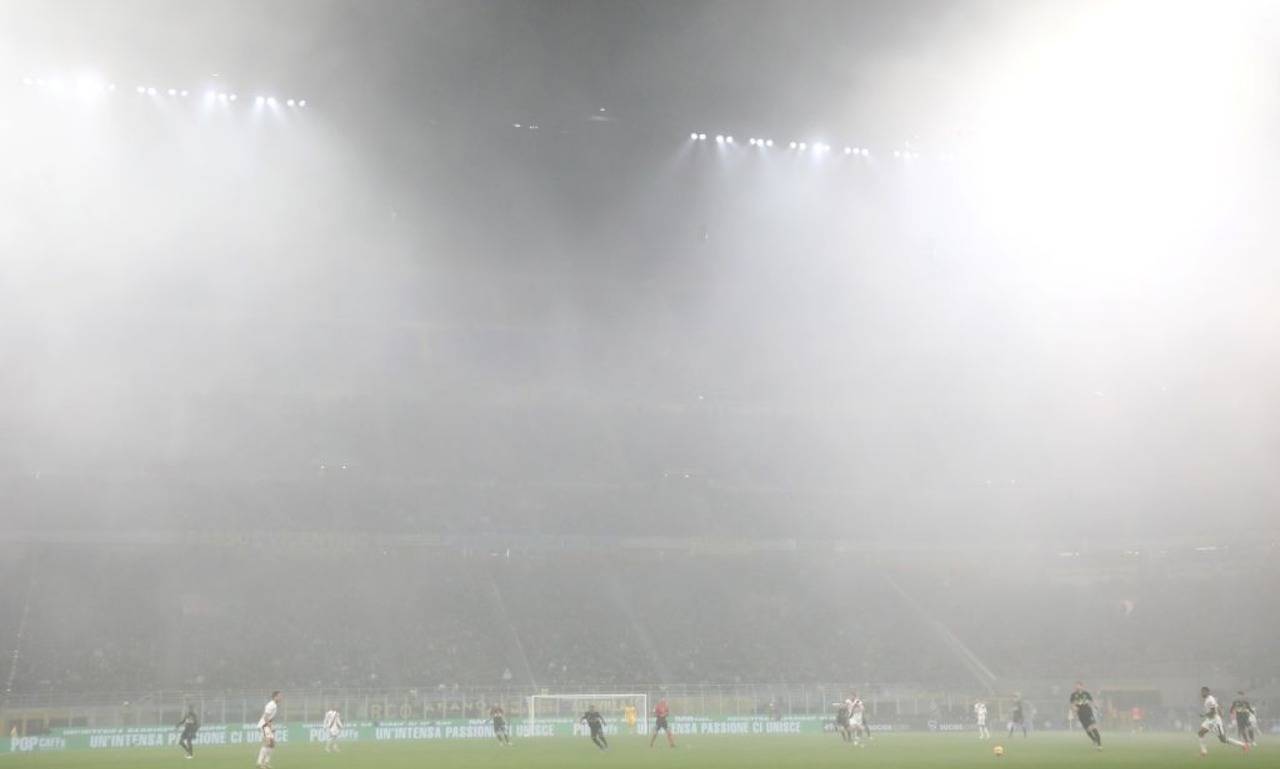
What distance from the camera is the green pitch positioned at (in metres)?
22.5

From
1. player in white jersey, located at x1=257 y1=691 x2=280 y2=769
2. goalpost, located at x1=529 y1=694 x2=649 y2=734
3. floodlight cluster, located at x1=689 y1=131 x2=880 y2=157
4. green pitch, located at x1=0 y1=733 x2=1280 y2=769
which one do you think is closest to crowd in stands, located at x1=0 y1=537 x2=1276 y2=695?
A: goalpost, located at x1=529 y1=694 x2=649 y2=734

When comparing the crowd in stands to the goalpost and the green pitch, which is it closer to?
the goalpost

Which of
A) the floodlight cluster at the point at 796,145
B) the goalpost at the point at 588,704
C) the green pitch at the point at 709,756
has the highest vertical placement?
the floodlight cluster at the point at 796,145

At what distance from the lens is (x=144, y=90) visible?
138ft

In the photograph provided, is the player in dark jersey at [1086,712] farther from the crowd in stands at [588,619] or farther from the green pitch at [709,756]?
the crowd in stands at [588,619]

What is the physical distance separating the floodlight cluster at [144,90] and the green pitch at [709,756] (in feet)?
73.1

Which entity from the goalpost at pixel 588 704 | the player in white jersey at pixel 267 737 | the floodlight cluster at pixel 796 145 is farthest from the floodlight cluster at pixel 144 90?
the player in white jersey at pixel 267 737

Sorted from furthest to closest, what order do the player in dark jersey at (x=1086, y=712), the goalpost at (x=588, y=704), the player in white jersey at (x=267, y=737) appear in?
the goalpost at (x=588, y=704) → the player in dark jersey at (x=1086, y=712) → the player in white jersey at (x=267, y=737)

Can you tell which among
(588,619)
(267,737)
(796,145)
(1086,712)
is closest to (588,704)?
(588,619)

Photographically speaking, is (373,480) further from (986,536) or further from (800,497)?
(986,536)

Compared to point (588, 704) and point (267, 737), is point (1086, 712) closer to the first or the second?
point (588, 704)

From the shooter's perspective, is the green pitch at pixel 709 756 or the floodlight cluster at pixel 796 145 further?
the floodlight cluster at pixel 796 145

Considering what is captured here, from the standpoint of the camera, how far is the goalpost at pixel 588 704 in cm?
3997

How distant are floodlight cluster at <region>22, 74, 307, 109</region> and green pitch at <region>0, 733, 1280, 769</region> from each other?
2228 centimetres
